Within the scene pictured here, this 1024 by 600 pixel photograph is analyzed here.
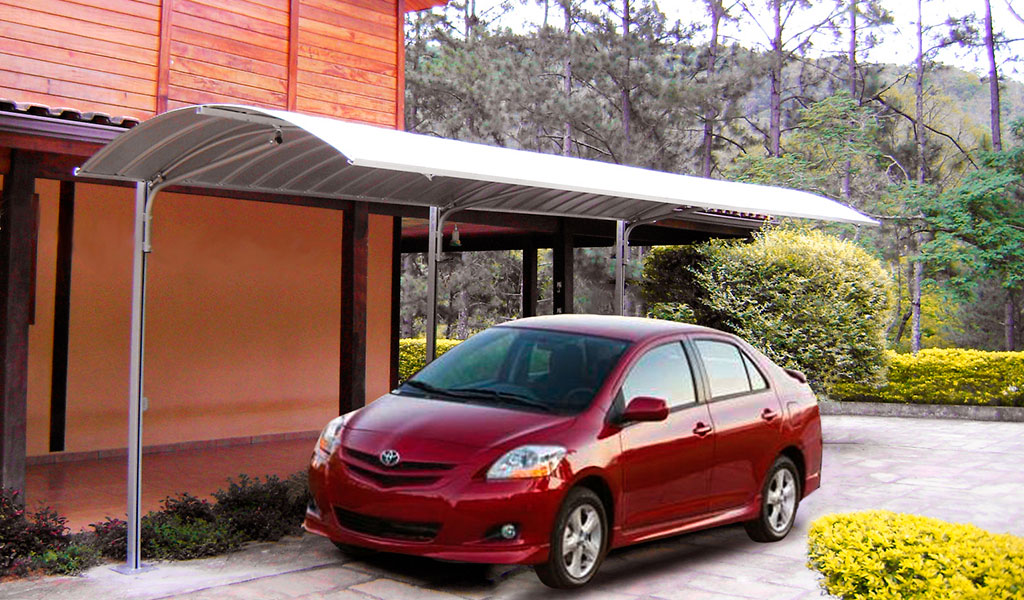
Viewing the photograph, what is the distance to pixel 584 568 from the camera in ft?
20.2

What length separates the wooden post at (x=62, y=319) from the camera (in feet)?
34.9

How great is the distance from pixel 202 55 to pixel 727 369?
21.8ft

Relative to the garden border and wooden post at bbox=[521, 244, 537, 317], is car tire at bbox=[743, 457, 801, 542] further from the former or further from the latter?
the garden border

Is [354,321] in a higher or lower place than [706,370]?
higher

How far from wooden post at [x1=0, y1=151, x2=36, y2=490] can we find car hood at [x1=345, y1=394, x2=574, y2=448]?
8.08ft

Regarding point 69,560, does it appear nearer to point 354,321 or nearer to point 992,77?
point 354,321

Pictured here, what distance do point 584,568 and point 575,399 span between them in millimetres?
1042

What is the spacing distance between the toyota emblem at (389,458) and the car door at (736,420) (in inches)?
90.0

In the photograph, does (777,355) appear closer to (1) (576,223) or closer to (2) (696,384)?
(1) (576,223)

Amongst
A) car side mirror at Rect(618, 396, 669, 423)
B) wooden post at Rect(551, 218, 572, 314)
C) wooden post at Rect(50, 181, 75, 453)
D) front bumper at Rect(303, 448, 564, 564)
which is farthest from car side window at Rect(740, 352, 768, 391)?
wooden post at Rect(50, 181, 75, 453)

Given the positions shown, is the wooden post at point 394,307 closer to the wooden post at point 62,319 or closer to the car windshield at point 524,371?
the wooden post at point 62,319

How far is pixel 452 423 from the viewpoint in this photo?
6266mm

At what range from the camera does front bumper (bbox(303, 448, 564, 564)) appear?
19.0ft

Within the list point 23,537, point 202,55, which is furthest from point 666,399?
point 202,55
